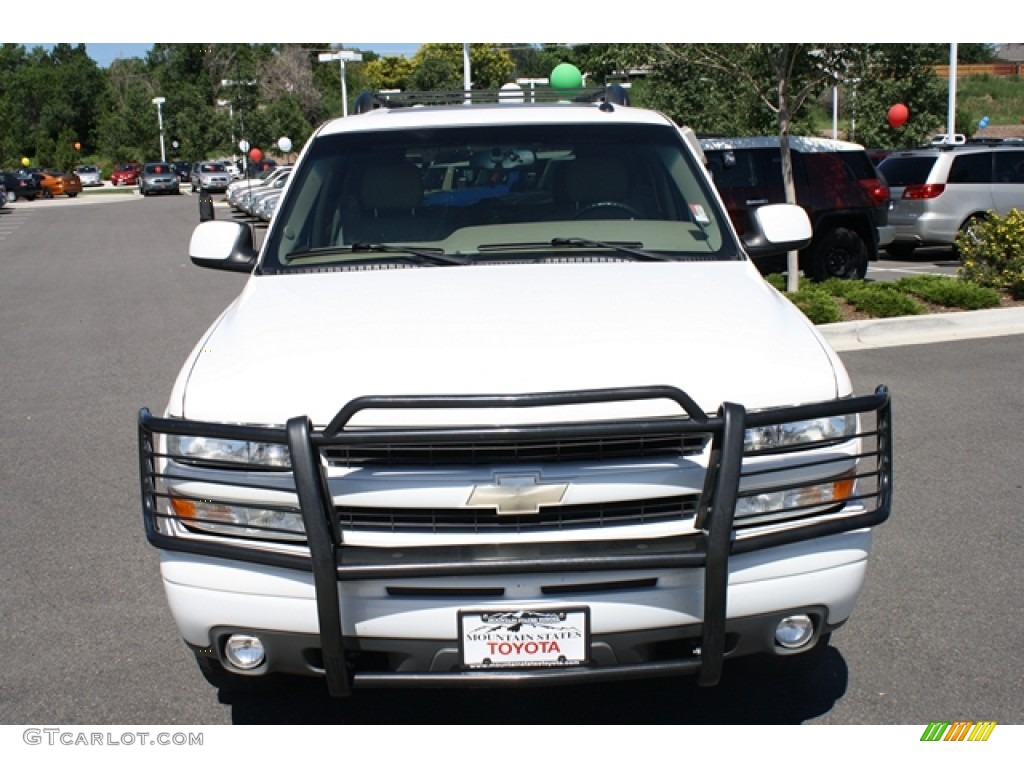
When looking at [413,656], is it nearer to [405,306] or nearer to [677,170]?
[405,306]

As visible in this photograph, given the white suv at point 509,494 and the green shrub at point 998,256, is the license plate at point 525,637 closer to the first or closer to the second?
the white suv at point 509,494

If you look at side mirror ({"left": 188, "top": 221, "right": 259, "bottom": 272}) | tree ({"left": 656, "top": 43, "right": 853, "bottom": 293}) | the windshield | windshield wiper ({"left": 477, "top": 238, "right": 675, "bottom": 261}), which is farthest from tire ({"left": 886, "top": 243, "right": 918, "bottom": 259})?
side mirror ({"left": 188, "top": 221, "right": 259, "bottom": 272})

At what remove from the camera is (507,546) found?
3.10 meters

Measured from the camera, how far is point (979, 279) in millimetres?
12516

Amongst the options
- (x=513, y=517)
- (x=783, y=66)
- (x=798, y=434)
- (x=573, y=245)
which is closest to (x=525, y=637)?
(x=513, y=517)

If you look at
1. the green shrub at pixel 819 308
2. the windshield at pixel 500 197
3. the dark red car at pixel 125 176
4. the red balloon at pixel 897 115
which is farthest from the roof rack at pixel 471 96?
the dark red car at pixel 125 176

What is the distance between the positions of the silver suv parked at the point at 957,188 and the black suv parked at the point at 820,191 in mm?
2474

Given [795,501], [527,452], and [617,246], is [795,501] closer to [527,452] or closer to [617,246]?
[527,452]

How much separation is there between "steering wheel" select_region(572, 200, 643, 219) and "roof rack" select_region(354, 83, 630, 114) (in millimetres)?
1476

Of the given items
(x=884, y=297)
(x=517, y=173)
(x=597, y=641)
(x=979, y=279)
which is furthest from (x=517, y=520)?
(x=979, y=279)

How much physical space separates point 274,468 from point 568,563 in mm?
856

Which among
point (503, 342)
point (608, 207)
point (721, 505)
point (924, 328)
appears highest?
point (608, 207)

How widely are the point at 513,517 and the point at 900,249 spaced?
16.6 meters

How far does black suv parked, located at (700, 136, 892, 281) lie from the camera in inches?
570
